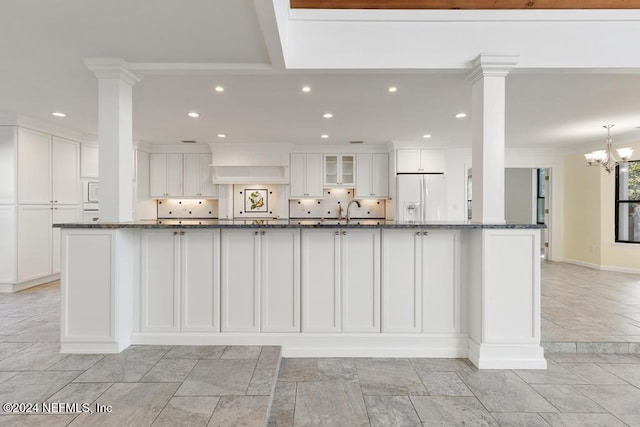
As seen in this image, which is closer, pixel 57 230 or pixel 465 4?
pixel 465 4

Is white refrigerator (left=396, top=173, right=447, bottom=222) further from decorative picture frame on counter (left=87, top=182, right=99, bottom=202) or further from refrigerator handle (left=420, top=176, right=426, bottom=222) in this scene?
decorative picture frame on counter (left=87, top=182, right=99, bottom=202)

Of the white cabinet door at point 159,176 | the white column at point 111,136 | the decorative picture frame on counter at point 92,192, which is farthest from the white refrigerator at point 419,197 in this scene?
the decorative picture frame on counter at point 92,192

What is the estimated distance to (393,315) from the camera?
279cm

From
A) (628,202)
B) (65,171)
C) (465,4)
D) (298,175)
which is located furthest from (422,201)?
(65,171)

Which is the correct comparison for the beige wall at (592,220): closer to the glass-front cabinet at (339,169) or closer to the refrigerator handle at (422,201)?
the refrigerator handle at (422,201)

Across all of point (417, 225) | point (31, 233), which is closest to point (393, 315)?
point (417, 225)

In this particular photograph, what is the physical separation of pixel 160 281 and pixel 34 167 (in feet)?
12.3

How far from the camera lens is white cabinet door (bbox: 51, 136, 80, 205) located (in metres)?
5.27

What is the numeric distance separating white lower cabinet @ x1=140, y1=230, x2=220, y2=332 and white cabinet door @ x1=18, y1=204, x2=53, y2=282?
3.35 metres

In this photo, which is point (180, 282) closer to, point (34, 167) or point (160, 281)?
point (160, 281)

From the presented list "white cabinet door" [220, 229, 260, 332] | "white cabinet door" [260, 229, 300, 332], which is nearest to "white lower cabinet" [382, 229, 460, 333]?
"white cabinet door" [260, 229, 300, 332]

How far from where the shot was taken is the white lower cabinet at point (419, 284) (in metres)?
2.79

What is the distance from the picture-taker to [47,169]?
16.9 ft

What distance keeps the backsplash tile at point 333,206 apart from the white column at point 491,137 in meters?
4.36
